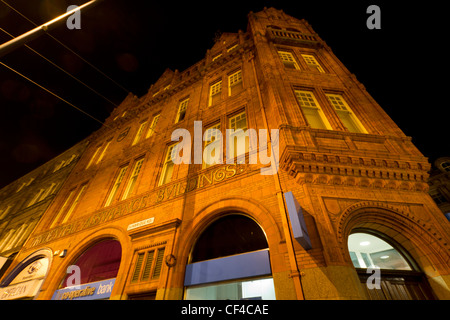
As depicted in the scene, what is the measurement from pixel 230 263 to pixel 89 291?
5830 millimetres

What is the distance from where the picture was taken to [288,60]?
10.8 metres

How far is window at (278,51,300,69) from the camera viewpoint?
34.3 ft

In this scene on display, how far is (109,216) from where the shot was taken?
9352 millimetres

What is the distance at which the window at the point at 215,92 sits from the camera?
1190cm

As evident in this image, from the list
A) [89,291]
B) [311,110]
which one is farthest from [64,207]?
[311,110]

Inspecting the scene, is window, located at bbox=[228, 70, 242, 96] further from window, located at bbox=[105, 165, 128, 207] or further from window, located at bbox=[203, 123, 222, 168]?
window, located at bbox=[105, 165, 128, 207]

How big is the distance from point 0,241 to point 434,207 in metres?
24.8

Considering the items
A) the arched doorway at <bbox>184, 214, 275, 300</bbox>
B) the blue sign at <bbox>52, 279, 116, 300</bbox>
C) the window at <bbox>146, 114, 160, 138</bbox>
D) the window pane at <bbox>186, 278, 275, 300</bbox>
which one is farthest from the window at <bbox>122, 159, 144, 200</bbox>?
the window pane at <bbox>186, 278, 275, 300</bbox>

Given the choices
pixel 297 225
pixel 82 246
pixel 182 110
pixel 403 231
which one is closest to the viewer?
pixel 297 225

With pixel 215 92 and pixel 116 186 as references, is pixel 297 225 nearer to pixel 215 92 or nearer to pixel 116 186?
pixel 215 92

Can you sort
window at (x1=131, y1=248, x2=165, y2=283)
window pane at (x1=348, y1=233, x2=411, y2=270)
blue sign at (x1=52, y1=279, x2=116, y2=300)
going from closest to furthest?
window pane at (x1=348, y1=233, x2=411, y2=270)
window at (x1=131, y1=248, x2=165, y2=283)
blue sign at (x1=52, y1=279, x2=116, y2=300)

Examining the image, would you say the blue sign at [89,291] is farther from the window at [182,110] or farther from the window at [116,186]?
the window at [182,110]

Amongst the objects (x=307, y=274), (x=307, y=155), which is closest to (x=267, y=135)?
(x=307, y=155)

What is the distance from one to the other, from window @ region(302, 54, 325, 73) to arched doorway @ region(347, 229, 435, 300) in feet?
26.6
